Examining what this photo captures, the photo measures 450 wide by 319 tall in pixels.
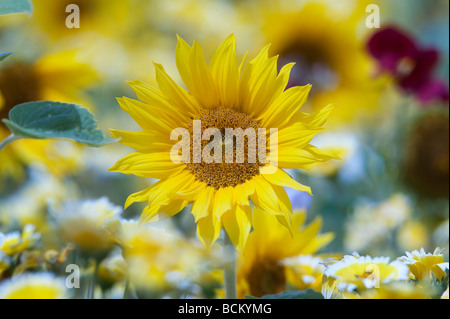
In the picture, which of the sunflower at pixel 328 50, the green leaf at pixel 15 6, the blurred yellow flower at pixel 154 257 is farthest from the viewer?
the sunflower at pixel 328 50

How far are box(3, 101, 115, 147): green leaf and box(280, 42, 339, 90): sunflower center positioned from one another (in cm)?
63

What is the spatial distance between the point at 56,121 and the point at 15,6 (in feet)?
0.25

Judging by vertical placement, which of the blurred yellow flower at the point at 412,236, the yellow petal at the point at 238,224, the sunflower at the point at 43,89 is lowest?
the yellow petal at the point at 238,224

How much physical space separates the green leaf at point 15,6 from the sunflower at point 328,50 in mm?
618

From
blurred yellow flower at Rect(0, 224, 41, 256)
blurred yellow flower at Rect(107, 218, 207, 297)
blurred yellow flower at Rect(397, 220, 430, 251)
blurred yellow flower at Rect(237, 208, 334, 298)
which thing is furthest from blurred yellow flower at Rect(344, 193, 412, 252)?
blurred yellow flower at Rect(0, 224, 41, 256)

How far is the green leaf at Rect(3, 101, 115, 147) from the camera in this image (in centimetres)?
34

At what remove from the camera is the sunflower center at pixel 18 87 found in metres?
0.79

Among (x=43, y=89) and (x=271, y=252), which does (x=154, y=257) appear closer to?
(x=271, y=252)

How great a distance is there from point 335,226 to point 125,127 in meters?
0.41

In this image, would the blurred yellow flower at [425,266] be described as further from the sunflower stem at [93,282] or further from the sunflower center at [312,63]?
the sunflower center at [312,63]

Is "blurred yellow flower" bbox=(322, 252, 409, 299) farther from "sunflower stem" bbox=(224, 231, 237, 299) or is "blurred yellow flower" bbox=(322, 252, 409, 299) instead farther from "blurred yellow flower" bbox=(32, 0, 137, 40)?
"blurred yellow flower" bbox=(32, 0, 137, 40)

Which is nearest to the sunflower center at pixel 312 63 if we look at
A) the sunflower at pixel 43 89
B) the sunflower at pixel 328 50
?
the sunflower at pixel 328 50

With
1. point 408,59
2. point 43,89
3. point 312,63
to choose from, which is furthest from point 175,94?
point 408,59

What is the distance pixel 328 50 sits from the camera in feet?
3.13
